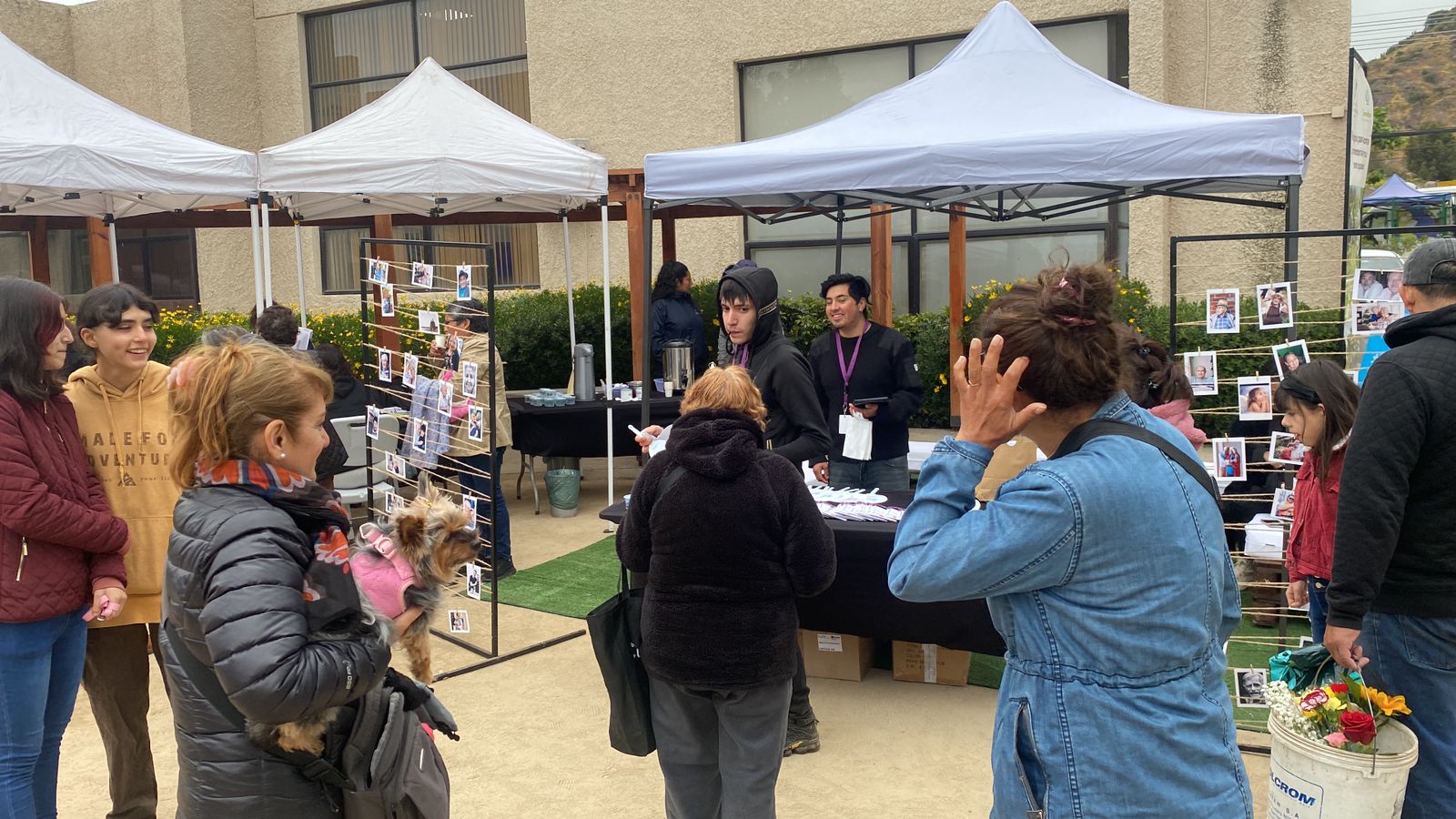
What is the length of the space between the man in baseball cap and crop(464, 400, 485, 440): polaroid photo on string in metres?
3.78

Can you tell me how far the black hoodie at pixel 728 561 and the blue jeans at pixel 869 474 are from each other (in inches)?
109

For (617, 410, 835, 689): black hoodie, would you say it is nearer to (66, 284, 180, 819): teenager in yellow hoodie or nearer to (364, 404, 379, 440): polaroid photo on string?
(66, 284, 180, 819): teenager in yellow hoodie

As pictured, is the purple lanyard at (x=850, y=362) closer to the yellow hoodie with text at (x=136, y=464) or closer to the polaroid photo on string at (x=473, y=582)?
the polaroid photo on string at (x=473, y=582)

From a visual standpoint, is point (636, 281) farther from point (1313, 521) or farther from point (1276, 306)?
point (1313, 521)

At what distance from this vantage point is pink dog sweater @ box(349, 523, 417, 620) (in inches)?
86.3

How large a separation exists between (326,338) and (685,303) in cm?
513

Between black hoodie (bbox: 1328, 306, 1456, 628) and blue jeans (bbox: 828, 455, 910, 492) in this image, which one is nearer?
black hoodie (bbox: 1328, 306, 1456, 628)

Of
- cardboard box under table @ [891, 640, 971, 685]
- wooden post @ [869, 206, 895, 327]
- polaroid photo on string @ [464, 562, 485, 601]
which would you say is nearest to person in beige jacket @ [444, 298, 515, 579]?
polaroid photo on string @ [464, 562, 485, 601]

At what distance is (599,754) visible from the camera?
171 inches

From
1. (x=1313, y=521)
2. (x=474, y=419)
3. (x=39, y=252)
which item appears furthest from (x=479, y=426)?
(x=39, y=252)

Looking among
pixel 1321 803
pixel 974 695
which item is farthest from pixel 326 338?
pixel 1321 803

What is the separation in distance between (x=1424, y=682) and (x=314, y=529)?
285 centimetres

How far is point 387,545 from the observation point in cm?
224

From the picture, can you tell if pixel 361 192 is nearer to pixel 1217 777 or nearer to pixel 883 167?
pixel 883 167
